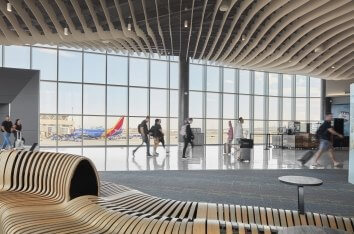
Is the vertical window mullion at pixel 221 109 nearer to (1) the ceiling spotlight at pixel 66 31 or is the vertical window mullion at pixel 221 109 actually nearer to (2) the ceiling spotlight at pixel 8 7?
(1) the ceiling spotlight at pixel 66 31

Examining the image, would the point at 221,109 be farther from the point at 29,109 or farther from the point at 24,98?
the point at 24,98

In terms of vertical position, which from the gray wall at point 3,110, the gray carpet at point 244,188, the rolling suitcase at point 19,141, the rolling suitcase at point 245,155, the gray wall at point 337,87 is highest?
the gray wall at point 337,87

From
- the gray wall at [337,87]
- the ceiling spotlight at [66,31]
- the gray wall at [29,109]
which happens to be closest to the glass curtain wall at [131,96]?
the gray wall at [29,109]

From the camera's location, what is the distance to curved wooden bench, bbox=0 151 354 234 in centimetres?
231

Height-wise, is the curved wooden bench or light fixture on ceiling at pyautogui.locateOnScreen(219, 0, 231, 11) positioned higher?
light fixture on ceiling at pyautogui.locateOnScreen(219, 0, 231, 11)

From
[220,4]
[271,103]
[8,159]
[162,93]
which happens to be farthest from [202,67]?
[8,159]

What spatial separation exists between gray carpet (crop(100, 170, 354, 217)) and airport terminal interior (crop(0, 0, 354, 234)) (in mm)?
33

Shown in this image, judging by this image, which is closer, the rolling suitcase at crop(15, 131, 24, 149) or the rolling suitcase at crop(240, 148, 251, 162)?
the rolling suitcase at crop(240, 148, 251, 162)

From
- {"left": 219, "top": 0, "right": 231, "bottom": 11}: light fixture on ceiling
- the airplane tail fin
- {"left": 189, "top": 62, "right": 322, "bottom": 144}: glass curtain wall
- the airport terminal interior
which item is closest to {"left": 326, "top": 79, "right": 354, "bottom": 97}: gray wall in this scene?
the airport terminal interior

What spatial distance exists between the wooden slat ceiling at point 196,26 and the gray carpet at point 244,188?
3718mm

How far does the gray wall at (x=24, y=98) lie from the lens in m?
14.0

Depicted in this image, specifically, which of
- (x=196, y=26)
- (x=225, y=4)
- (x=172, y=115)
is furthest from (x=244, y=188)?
(x=172, y=115)

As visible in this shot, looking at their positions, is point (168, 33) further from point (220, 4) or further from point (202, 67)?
point (202, 67)

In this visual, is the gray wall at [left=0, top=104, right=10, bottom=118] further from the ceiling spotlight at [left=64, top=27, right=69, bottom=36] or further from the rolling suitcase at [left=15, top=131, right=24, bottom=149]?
the ceiling spotlight at [left=64, top=27, right=69, bottom=36]
